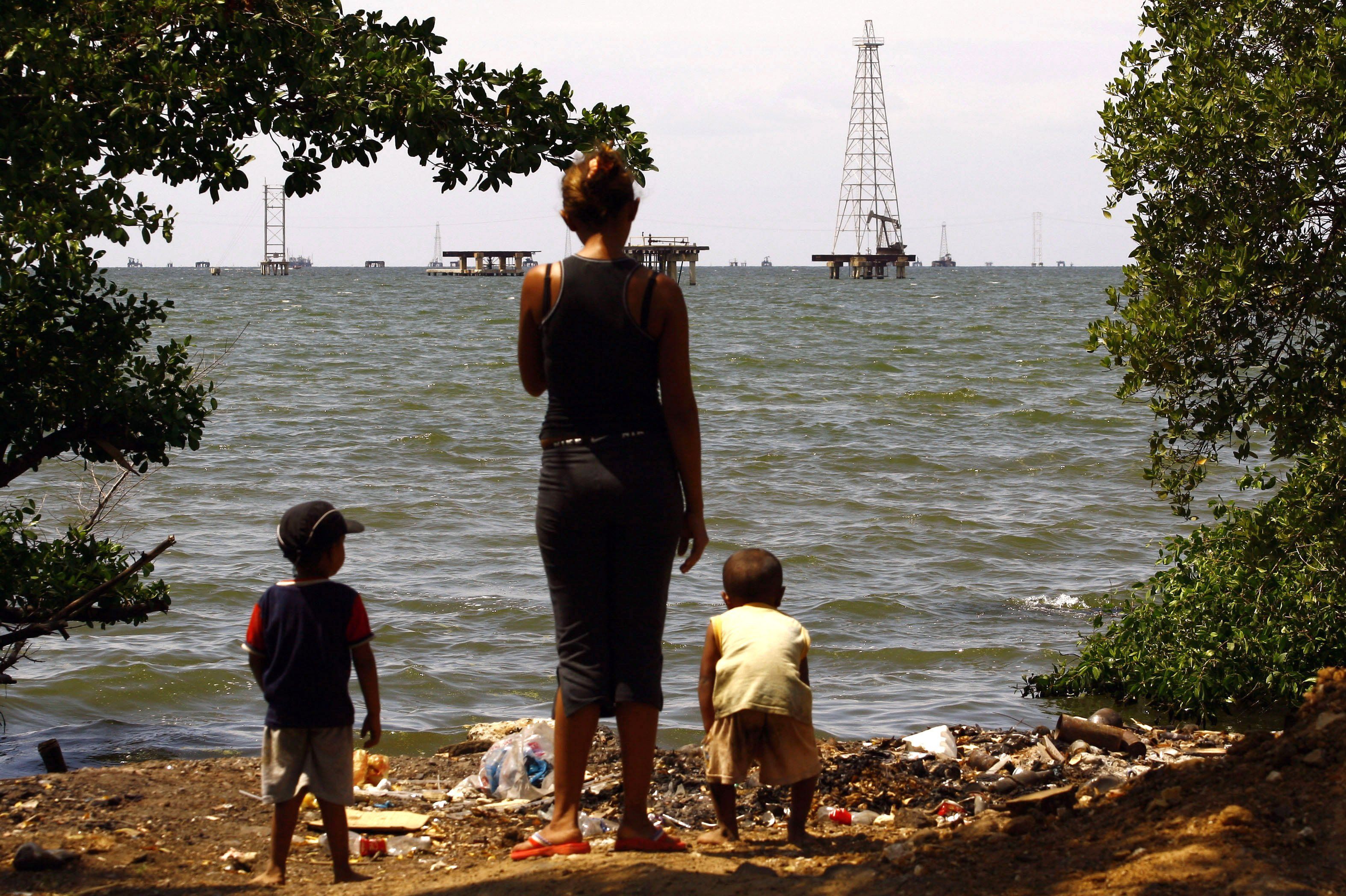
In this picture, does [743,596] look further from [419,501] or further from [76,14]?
[419,501]

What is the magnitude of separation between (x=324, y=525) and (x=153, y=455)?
Result: 2.25m

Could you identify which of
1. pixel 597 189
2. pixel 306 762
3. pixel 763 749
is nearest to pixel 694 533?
pixel 763 749

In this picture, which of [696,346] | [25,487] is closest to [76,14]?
[25,487]

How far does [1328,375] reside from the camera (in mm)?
6004

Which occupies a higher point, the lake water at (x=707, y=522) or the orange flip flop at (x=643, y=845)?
the orange flip flop at (x=643, y=845)

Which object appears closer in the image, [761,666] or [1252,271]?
[761,666]

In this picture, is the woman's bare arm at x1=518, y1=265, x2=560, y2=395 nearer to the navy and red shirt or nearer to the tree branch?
the navy and red shirt

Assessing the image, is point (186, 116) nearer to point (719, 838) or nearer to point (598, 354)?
point (598, 354)

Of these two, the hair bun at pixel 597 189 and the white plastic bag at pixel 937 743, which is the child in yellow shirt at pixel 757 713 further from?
the white plastic bag at pixel 937 743

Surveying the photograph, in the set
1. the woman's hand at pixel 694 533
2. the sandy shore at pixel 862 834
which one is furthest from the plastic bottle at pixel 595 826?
the woman's hand at pixel 694 533

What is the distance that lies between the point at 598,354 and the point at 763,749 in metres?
1.56

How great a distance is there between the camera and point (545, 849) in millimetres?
3928

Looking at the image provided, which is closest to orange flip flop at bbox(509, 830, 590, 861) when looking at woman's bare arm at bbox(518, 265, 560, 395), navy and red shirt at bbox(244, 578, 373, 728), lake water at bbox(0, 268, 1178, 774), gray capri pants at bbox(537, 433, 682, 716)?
gray capri pants at bbox(537, 433, 682, 716)

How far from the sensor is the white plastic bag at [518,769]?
5.45m
